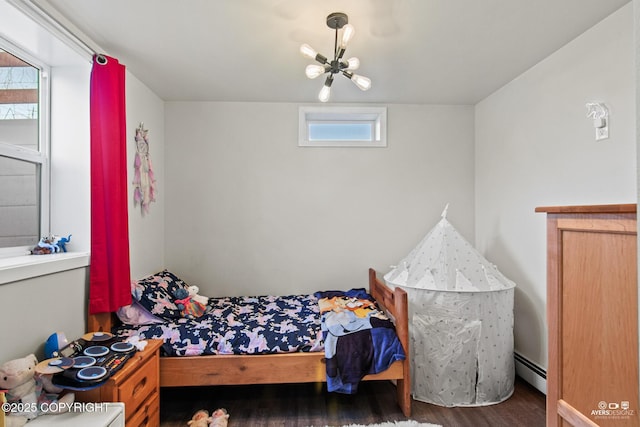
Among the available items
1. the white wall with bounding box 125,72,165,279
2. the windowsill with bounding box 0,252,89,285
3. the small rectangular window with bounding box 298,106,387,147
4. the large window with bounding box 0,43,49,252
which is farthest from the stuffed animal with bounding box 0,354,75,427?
the small rectangular window with bounding box 298,106,387,147

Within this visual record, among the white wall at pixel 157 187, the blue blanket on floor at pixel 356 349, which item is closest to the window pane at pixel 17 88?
the white wall at pixel 157 187

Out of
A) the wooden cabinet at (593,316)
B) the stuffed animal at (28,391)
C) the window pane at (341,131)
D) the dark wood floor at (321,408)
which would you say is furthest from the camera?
the window pane at (341,131)

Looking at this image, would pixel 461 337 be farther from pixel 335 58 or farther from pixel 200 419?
pixel 335 58

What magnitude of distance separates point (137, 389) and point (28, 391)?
51 cm

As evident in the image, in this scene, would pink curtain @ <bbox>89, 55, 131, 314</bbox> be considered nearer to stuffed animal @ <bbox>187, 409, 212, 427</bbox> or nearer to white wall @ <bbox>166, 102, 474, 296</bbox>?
stuffed animal @ <bbox>187, 409, 212, 427</bbox>

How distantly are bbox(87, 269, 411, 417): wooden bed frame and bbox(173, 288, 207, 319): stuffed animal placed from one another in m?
0.46

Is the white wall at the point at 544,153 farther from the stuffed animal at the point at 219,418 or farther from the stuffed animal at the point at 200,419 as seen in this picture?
the stuffed animal at the point at 200,419

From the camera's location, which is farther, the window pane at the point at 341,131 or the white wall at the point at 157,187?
the window pane at the point at 341,131

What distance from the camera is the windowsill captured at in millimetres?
1654

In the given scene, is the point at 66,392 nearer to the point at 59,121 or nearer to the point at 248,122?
the point at 59,121

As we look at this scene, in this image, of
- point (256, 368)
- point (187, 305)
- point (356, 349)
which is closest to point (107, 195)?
point (187, 305)

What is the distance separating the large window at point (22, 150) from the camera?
2053 millimetres

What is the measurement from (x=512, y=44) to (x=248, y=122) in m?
2.35

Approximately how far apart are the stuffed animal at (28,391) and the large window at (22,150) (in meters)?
0.83
